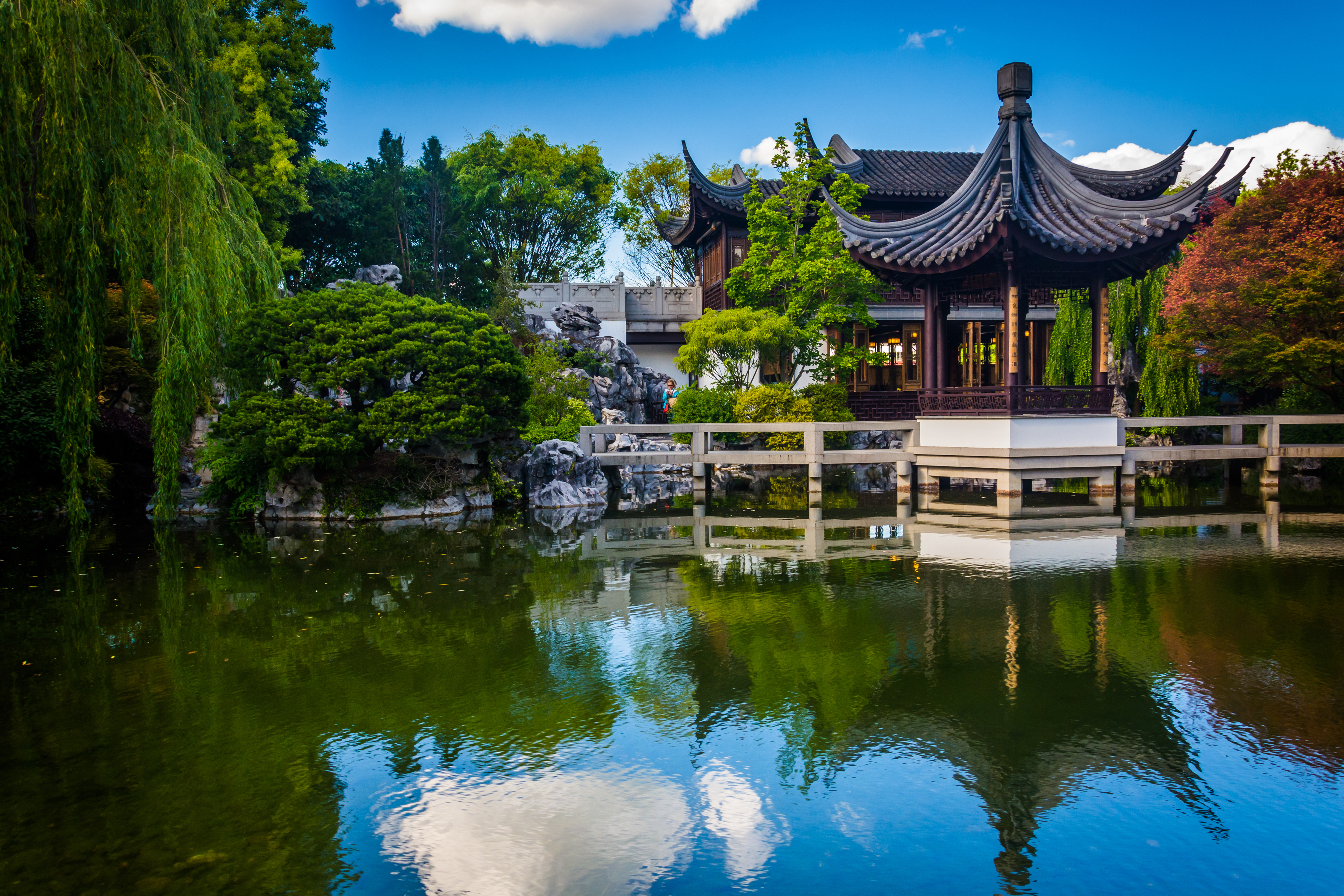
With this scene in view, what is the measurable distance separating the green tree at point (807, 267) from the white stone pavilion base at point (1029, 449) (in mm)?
3844

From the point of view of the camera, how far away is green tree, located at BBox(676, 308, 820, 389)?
15.6 m

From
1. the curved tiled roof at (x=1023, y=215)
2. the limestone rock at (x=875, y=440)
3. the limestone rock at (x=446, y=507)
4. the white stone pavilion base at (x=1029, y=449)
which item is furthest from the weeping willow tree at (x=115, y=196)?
the limestone rock at (x=875, y=440)

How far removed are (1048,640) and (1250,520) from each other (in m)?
6.88

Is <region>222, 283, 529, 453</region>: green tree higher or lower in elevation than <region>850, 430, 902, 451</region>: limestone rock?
higher

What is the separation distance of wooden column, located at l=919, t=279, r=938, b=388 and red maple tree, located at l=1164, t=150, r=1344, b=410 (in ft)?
15.4

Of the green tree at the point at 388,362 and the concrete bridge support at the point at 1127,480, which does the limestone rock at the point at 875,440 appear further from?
the green tree at the point at 388,362

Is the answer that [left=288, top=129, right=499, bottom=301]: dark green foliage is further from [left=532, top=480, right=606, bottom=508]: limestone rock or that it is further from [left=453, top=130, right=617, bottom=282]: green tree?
[left=532, top=480, right=606, bottom=508]: limestone rock

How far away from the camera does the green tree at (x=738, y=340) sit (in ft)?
51.3

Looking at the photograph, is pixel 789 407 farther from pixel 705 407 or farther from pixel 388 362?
pixel 388 362

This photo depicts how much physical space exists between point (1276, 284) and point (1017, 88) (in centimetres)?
523

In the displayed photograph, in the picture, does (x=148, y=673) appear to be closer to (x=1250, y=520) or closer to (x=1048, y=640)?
(x=1048, y=640)

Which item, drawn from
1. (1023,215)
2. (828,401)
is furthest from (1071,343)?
(1023,215)

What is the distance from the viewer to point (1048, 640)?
5043 mm

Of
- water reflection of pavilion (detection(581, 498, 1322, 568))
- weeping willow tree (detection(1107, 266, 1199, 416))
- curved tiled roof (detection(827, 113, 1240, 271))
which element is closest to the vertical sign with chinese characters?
curved tiled roof (detection(827, 113, 1240, 271))
